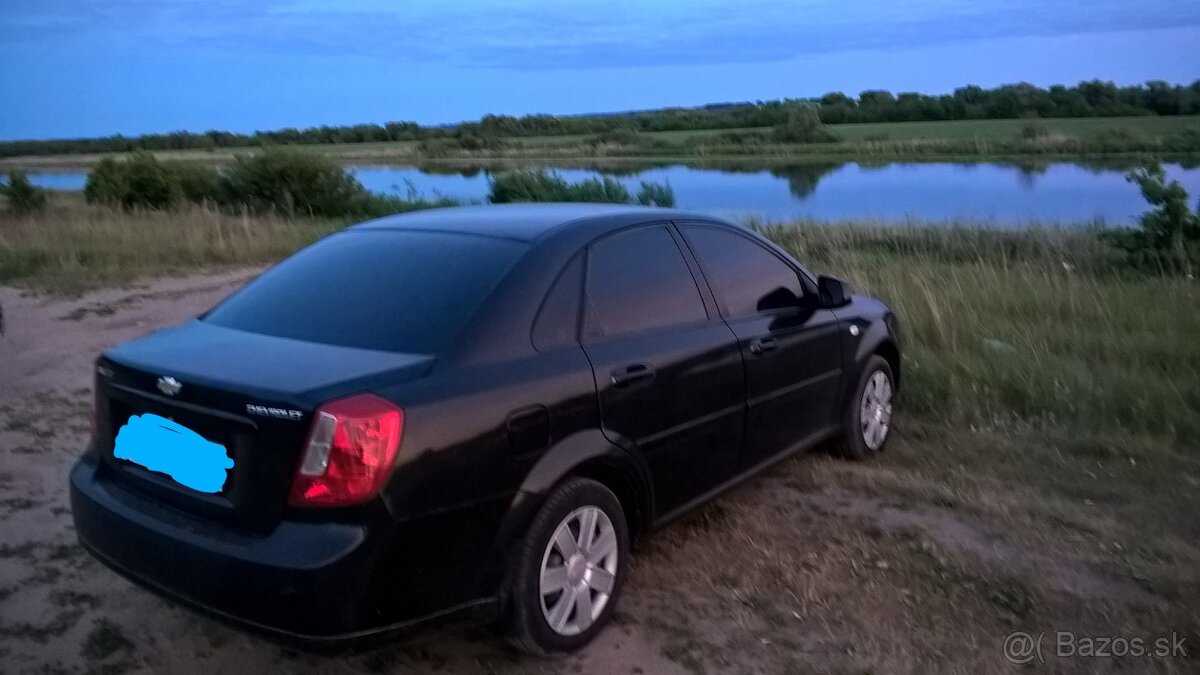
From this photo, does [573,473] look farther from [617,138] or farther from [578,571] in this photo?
[617,138]

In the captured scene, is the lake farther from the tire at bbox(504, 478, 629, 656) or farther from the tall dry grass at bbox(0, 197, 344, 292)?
the tire at bbox(504, 478, 629, 656)

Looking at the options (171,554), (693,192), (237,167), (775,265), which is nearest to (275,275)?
(171,554)

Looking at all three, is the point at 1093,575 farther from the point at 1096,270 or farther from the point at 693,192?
the point at 693,192

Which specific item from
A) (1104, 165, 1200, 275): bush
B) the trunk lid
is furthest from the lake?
the trunk lid

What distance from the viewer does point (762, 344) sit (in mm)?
4625

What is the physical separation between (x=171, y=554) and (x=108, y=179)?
2516 centimetres

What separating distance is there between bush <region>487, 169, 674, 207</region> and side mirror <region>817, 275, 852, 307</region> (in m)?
11.7

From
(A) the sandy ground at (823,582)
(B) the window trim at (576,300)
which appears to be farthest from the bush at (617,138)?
(B) the window trim at (576,300)

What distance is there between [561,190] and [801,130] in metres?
30.7

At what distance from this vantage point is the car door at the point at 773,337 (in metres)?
4.59

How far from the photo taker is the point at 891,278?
36.5ft

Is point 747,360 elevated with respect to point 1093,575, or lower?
elevated

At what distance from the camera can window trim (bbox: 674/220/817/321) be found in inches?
179

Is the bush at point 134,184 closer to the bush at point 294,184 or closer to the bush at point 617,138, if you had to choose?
the bush at point 294,184
